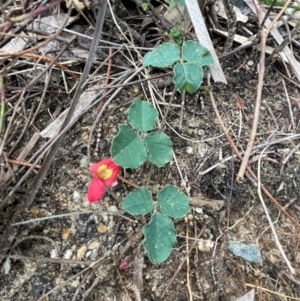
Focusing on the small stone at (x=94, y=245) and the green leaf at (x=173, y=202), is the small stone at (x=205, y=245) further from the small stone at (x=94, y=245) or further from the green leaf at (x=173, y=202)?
the small stone at (x=94, y=245)

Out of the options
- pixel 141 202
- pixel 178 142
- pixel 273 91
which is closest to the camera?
pixel 141 202

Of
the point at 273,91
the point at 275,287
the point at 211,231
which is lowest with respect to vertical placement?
the point at 275,287

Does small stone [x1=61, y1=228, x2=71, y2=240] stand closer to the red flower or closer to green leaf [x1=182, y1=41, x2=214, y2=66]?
the red flower

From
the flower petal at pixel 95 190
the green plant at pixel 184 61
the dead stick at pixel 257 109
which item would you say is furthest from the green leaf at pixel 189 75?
the flower petal at pixel 95 190

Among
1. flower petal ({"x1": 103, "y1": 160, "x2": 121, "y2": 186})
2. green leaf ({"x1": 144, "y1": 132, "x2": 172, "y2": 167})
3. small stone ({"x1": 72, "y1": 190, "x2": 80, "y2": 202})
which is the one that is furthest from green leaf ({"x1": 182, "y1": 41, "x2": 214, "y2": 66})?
small stone ({"x1": 72, "y1": 190, "x2": 80, "y2": 202})

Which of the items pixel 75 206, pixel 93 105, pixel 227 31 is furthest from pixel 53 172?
pixel 227 31

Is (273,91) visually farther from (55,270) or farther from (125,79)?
(55,270)
